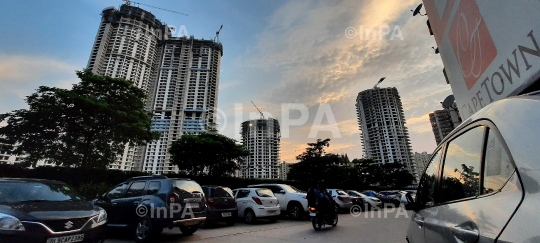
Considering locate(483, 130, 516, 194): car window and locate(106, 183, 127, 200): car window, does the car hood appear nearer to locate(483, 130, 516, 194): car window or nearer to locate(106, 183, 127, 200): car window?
locate(106, 183, 127, 200): car window

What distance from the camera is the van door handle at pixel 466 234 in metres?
1.16

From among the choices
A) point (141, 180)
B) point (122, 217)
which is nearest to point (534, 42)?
point (141, 180)

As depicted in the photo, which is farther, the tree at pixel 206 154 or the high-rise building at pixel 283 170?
the high-rise building at pixel 283 170

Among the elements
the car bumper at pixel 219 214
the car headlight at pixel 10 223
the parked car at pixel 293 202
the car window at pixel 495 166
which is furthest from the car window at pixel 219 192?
the car window at pixel 495 166

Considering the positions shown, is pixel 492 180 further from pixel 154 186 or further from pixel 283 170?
pixel 283 170

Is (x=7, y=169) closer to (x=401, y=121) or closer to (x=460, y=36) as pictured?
(x=460, y=36)

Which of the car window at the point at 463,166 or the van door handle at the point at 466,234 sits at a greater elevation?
the car window at the point at 463,166

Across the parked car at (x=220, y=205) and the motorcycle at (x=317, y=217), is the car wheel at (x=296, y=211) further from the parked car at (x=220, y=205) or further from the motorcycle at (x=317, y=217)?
the parked car at (x=220, y=205)

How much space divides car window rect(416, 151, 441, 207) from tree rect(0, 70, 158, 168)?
57.3 ft

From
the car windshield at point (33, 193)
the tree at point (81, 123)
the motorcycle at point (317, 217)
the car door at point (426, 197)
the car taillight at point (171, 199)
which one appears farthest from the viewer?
the tree at point (81, 123)

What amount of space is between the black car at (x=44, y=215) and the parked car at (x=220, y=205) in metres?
3.52

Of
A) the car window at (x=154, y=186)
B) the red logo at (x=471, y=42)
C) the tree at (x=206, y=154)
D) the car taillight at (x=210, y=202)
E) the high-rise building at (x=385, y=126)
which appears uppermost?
the high-rise building at (x=385, y=126)

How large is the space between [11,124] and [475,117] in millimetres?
21490

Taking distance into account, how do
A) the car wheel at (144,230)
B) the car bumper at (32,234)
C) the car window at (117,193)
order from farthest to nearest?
1. the car window at (117,193)
2. the car wheel at (144,230)
3. the car bumper at (32,234)
